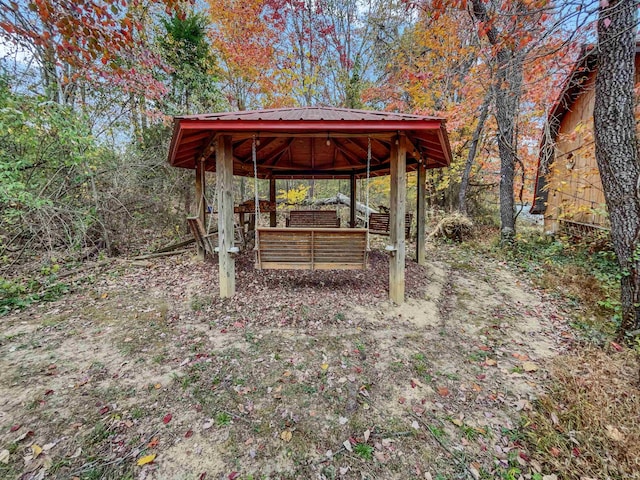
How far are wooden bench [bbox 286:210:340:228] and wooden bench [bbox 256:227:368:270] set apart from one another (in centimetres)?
346

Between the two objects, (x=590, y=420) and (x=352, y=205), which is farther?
(x=352, y=205)

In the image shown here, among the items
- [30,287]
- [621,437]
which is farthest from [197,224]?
[621,437]

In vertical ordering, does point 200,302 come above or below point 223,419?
above

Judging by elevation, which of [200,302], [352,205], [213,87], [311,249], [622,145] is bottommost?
[200,302]

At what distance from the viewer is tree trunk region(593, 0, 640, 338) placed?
10.2 feet

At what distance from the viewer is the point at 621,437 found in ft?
6.75

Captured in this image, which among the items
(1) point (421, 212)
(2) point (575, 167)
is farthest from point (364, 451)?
(2) point (575, 167)

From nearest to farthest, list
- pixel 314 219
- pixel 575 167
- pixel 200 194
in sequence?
pixel 200 194 → pixel 314 219 → pixel 575 167

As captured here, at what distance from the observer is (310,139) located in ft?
20.8

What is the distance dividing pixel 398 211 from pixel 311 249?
1.37 metres

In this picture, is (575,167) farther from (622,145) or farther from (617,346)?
(617,346)

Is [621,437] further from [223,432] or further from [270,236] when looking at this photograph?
[270,236]

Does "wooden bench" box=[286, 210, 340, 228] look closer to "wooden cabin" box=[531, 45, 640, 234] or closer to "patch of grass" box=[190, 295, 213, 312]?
"patch of grass" box=[190, 295, 213, 312]

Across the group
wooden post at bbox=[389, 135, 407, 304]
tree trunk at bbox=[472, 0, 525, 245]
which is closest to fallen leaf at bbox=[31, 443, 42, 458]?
wooden post at bbox=[389, 135, 407, 304]
